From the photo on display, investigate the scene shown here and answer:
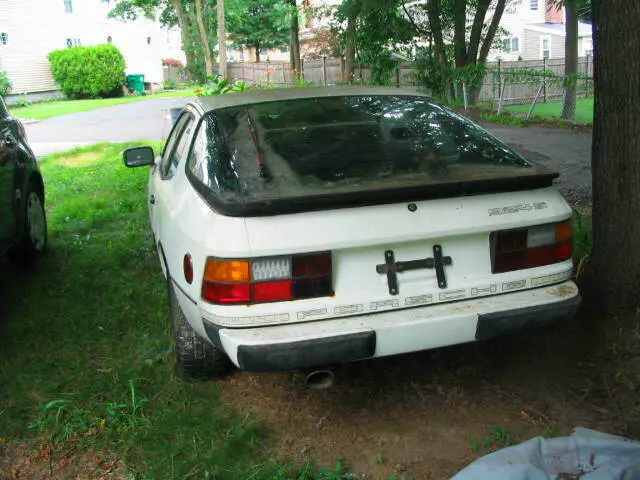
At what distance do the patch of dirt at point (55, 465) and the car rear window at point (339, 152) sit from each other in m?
1.29

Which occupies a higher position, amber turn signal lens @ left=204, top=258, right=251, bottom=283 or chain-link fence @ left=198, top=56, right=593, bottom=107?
chain-link fence @ left=198, top=56, right=593, bottom=107

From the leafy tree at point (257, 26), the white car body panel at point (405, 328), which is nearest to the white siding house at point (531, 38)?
the leafy tree at point (257, 26)

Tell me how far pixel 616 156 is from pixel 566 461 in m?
1.61

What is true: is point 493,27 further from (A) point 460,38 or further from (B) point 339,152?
(B) point 339,152

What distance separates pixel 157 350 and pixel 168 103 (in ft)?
72.2

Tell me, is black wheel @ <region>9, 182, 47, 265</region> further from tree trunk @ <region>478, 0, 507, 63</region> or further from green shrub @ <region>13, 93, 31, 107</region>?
green shrub @ <region>13, 93, 31, 107</region>

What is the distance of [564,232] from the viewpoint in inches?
122

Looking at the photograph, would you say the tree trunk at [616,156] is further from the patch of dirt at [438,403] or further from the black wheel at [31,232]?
the black wheel at [31,232]

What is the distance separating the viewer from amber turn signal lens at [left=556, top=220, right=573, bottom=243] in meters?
3.06

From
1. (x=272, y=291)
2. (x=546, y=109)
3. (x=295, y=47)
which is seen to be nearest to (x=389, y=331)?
(x=272, y=291)

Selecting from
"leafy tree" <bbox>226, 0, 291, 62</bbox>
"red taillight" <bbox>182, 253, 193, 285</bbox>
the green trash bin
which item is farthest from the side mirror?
"leafy tree" <bbox>226, 0, 291, 62</bbox>

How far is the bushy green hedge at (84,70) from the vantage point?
2912cm

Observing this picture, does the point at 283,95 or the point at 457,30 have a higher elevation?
the point at 457,30

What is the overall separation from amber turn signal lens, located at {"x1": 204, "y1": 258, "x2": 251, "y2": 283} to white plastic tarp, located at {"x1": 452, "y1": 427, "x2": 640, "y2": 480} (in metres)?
1.12
